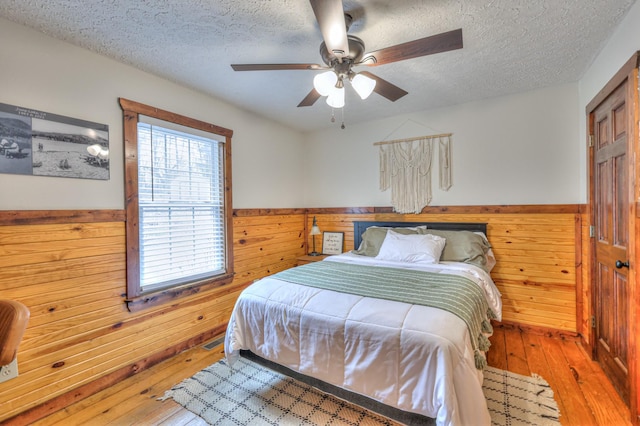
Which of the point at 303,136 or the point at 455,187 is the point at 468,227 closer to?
the point at 455,187

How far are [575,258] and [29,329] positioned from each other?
174 inches

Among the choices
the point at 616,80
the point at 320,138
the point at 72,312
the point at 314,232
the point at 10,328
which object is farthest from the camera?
the point at 320,138

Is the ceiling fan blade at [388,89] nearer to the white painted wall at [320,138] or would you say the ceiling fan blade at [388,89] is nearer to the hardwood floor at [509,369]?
the white painted wall at [320,138]

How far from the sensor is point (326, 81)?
5.80ft

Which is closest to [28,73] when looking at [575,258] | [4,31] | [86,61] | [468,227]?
[4,31]

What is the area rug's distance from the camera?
70.4 inches

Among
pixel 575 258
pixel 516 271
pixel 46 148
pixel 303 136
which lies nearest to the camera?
pixel 46 148

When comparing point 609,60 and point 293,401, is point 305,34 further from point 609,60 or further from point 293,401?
point 293,401

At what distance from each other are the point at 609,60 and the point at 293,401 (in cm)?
326

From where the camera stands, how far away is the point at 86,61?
82.2 inches

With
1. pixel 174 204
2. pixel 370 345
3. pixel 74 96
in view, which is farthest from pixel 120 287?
pixel 370 345

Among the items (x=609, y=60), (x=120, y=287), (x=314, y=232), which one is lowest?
(x=120, y=287)

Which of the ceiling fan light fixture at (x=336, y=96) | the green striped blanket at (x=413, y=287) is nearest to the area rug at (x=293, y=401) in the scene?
the green striped blanket at (x=413, y=287)

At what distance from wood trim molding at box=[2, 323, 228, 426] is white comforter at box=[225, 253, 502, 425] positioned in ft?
2.81
